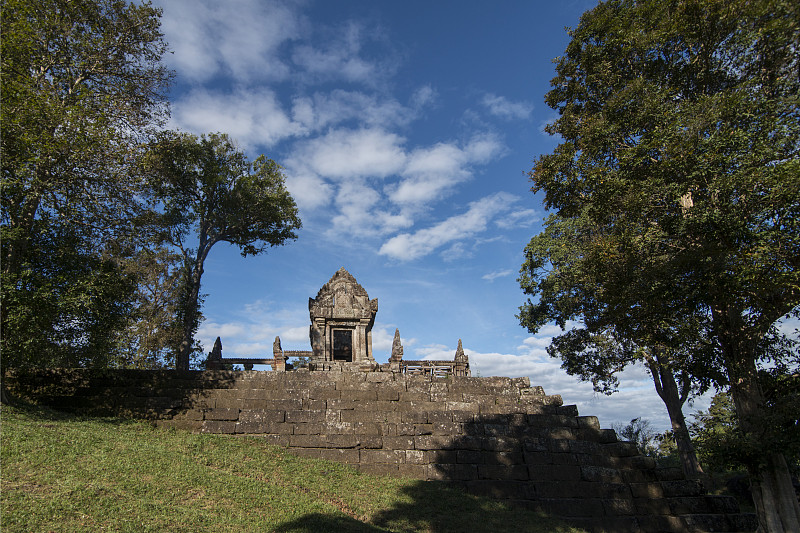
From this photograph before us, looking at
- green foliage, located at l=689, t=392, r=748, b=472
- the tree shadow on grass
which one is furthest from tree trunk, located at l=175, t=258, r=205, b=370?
green foliage, located at l=689, t=392, r=748, b=472

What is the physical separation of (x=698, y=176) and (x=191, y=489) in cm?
981

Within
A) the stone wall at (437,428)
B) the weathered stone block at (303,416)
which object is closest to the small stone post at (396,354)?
the stone wall at (437,428)

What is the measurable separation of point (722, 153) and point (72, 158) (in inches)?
513

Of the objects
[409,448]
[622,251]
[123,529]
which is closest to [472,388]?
[409,448]

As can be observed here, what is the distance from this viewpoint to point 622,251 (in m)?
8.73

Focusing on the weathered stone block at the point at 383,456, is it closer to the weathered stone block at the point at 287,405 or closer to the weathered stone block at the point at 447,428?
the weathered stone block at the point at 447,428

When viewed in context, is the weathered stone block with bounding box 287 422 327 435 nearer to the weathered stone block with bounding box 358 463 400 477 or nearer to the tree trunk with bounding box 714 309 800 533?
the weathered stone block with bounding box 358 463 400 477

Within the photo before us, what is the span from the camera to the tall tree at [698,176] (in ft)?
23.0

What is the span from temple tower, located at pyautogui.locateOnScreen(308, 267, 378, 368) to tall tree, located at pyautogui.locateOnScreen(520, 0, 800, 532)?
11.1m

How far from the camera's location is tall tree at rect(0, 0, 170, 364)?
8.84m

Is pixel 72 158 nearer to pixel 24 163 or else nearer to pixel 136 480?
pixel 24 163

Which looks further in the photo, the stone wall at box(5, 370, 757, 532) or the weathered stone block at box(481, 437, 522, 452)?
the weathered stone block at box(481, 437, 522, 452)

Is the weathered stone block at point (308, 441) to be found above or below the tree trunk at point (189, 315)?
below

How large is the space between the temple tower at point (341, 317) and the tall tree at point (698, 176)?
36.3 feet
